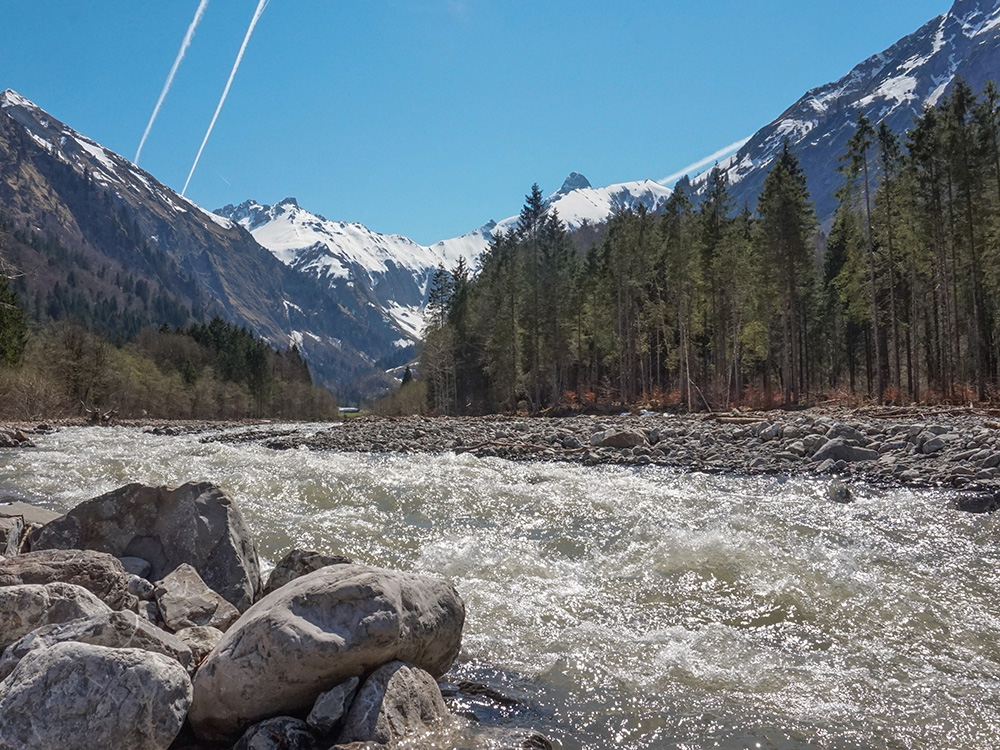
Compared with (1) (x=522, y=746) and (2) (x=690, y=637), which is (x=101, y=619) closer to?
(1) (x=522, y=746)

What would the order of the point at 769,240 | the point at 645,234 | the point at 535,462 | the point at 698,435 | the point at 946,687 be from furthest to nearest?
the point at 645,234, the point at 769,240, the point at 698,435, the point at 535,462, the point at 946,687

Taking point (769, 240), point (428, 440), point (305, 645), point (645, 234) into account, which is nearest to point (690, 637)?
point (305, 645)

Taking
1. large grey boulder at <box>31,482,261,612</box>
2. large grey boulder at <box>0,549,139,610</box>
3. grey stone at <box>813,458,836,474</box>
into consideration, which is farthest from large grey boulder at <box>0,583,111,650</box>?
grey stone at <box>813,458,836,474</box>

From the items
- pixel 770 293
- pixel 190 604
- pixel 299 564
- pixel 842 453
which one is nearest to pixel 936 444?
pixel 842 453

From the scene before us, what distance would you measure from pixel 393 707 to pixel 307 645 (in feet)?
1.91

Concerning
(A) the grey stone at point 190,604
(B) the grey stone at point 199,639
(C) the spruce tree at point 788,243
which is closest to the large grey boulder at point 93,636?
(B) the grey stone at point 199,639

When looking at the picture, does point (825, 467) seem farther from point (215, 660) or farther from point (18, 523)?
point (18, 523)

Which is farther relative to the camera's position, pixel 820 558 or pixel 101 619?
pixel 820 558

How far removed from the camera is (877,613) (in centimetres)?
549

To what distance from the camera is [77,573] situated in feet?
14.7

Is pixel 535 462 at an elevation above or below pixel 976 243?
below

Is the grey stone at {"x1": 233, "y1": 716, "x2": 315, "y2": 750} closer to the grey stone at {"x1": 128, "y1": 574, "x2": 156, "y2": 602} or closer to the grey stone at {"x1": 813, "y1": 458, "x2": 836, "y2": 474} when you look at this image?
the grey stone at {"x1": 128, "y1": 574, "x2": 156, "y2": 602}

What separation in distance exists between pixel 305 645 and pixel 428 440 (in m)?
19.0

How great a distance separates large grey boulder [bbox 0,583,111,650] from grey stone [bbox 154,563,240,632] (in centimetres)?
65
